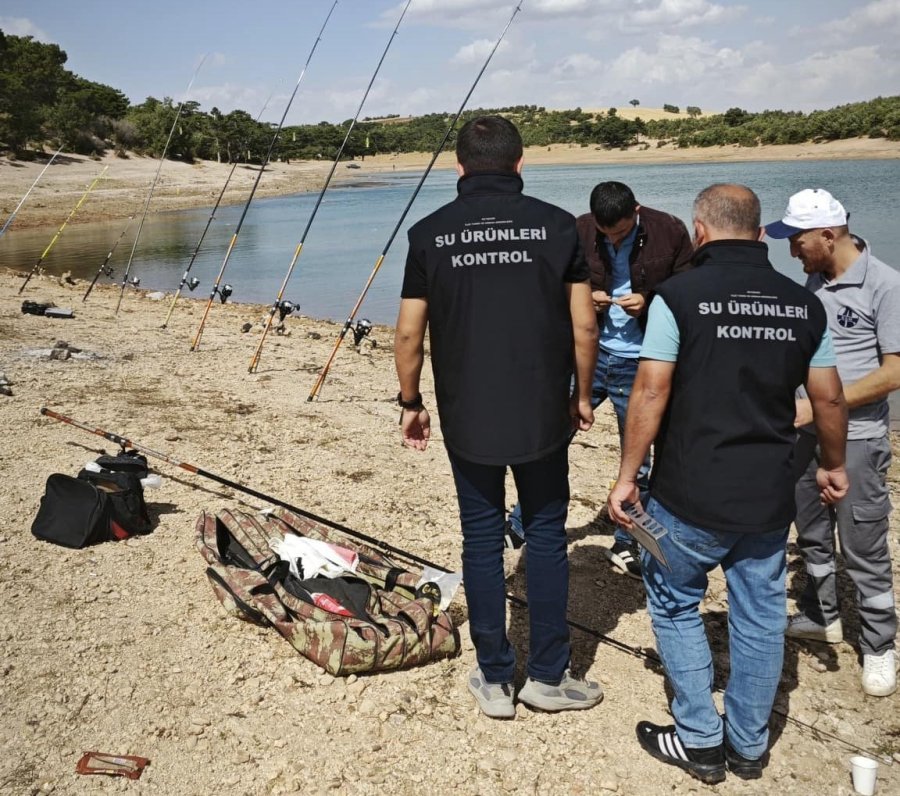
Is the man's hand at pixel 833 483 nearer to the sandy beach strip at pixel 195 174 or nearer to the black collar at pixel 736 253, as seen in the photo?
the black collar at pixel 736 253

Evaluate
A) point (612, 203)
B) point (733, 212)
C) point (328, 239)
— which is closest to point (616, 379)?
point (612, 203)

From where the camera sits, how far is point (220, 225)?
31547mm

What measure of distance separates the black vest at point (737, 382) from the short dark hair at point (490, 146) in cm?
65

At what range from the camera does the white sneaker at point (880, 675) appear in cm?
303

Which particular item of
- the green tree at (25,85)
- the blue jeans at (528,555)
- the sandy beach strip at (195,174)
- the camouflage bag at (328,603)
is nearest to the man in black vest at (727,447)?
the blue jeans at (528,555)

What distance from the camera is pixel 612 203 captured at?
141 inches

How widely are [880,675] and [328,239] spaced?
82.1 ft

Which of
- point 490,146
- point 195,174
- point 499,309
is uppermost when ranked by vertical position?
point 195,174

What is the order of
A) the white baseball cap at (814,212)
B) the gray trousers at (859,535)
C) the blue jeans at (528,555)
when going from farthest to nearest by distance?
the gray trousers at (859,535), the white baseball cap at (814,212), the blue jeans at (528,555)

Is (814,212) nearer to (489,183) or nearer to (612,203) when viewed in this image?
(612,203)

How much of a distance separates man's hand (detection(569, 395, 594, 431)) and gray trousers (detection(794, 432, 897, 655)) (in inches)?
38.7

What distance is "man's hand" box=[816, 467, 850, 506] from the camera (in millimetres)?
2637

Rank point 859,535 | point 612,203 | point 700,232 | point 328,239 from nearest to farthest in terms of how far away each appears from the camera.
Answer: point 700,232, point 859,535, point 612,203, point 328,239

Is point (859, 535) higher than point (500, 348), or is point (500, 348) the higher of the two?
point (500, 348)
